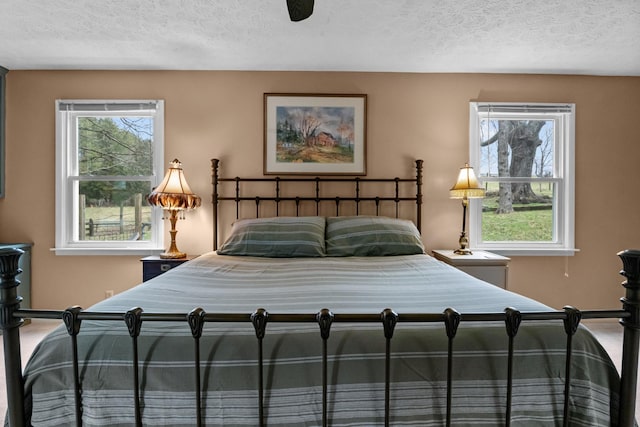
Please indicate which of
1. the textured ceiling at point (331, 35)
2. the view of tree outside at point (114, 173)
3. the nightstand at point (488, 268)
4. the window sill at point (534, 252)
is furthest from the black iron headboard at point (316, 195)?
the textured ceiling at point (331, 35)

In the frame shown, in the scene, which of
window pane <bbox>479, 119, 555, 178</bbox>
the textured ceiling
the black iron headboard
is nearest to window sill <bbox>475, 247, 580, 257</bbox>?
window pane <bbox>479, 119, 555, 178</bbox>

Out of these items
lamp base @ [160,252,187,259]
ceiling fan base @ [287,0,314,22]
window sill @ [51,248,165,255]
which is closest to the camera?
ceiling fan base @ [287,0,314,22]

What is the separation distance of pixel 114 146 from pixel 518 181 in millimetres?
3770

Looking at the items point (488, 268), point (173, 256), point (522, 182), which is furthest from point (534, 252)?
point (173, 256)

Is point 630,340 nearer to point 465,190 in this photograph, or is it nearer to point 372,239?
point 372,239

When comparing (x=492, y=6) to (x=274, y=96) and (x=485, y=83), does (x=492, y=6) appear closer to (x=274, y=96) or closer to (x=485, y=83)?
(x=485, y=83)

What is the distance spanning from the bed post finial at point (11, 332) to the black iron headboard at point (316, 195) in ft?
6.82

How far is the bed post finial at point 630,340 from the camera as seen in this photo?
0.96m

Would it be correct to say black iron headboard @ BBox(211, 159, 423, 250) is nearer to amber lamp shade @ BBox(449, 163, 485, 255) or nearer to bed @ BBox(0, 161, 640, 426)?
amber lamp shade @ BBox(449, 163, 485, 255)

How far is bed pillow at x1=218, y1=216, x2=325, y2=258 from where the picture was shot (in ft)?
7.89

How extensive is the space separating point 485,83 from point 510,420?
3000 mm

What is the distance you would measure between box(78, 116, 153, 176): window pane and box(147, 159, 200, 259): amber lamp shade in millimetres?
510

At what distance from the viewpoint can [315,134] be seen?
3121 millimetres

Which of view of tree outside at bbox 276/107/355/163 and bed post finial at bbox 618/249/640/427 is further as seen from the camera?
view of tree outside at bbox 276/107/355/163
